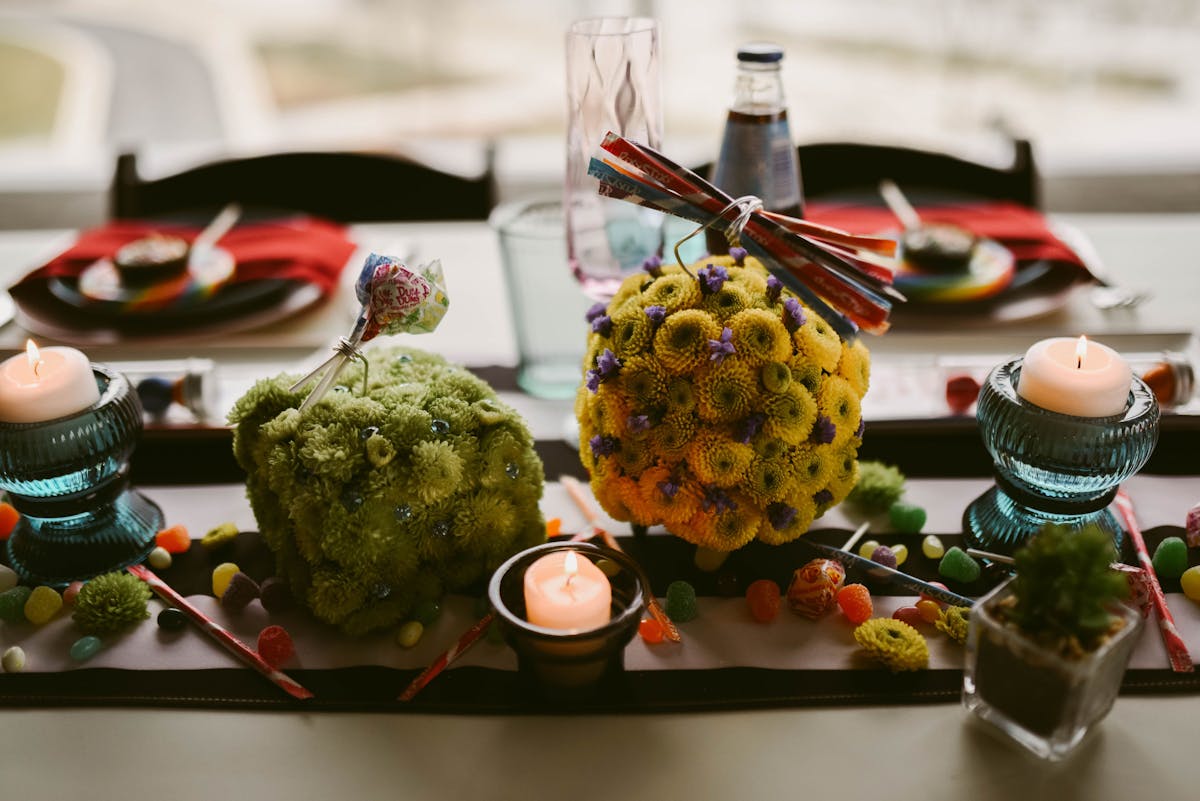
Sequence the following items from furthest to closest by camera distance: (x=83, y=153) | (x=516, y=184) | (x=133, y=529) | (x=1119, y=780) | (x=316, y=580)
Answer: (x=83, y=153), (x=516, y=184), (x=133, y=529), (x=316, y=580), (x=1119, y=780)

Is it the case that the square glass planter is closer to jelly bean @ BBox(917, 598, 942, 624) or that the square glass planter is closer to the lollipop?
jelly bean @ BBox(917, 598, 942, 624)

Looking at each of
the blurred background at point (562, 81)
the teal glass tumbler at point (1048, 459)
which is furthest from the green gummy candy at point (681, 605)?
the blurred background at point (562, 81)

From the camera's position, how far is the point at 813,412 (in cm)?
66

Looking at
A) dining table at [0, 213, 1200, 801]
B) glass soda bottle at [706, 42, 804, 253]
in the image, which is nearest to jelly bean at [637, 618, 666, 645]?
dining table at [0, 213, 1200, 801]

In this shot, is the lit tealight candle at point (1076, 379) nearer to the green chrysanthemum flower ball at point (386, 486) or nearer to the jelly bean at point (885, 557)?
the jelly bean at point (885, 557)

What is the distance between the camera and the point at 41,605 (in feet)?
2.26

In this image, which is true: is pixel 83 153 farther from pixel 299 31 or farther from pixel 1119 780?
pixel 1119 780

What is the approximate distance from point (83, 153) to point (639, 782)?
7.72 feet

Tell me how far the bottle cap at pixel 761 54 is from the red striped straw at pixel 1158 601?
1.47ft

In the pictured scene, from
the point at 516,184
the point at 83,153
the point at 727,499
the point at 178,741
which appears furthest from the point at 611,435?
the point at 83,153

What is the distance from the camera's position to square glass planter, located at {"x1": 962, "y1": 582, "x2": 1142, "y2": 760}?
541 mm

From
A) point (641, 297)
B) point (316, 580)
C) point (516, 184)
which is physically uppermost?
point (641, 297)

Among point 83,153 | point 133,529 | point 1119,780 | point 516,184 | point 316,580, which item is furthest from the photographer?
point 83,153

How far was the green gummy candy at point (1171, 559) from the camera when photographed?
70cm
